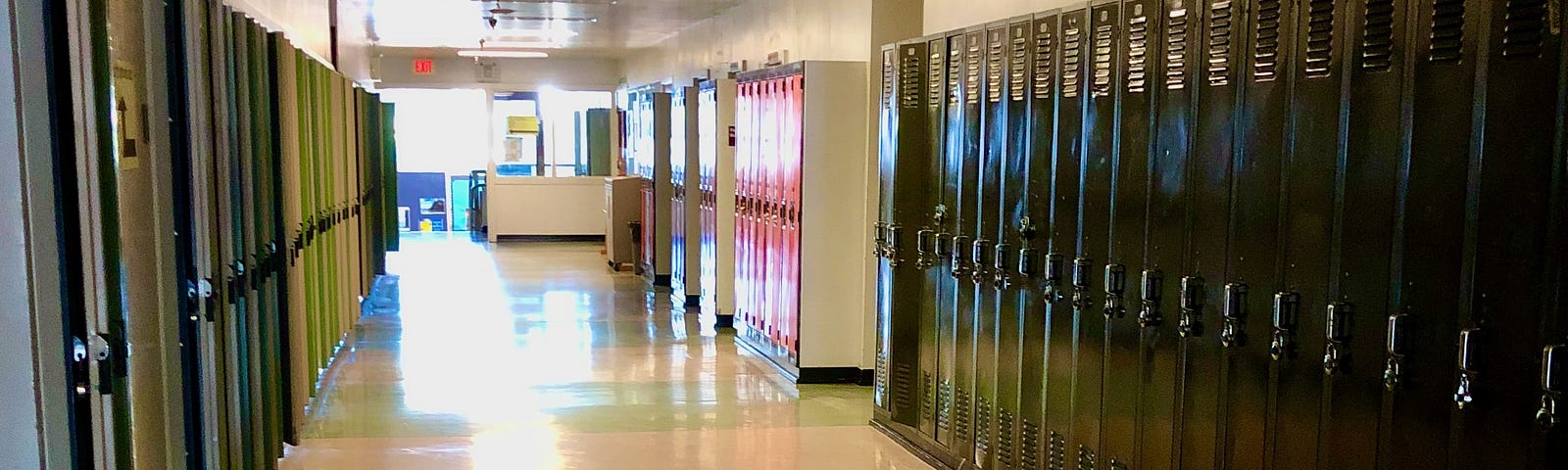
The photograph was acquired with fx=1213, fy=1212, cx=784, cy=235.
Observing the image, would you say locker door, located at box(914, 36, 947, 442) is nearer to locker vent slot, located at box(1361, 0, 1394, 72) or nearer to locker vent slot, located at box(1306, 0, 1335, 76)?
locker vent slot, located at box(1306, 0, 1335, 76)

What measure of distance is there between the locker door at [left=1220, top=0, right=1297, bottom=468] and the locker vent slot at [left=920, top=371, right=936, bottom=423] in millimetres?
2223

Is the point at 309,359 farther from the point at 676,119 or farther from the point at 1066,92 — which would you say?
the point at 676,119

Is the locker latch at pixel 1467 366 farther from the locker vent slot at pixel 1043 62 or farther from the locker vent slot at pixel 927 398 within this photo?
the locker vent slot at pixel 927 398

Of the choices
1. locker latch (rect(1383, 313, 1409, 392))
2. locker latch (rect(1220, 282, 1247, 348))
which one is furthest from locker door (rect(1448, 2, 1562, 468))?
locker latch (rect(1220, 282, 1247, 348))

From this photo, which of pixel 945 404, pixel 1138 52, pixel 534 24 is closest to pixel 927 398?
pixel 945 404

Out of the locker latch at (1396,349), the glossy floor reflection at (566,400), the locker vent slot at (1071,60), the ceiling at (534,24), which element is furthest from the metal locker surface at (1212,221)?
the ceiling at (534,24)

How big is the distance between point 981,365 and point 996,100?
102cm

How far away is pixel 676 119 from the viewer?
10156mm

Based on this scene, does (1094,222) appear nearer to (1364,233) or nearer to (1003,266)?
(1003,266)

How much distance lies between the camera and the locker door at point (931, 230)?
202 inches

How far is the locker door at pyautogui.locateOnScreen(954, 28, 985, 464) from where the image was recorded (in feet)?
15.6

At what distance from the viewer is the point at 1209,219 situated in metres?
3.16

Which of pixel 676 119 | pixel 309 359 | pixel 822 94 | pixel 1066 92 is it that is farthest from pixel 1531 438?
pixel 676 119

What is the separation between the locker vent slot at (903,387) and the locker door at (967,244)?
57 centimetres
